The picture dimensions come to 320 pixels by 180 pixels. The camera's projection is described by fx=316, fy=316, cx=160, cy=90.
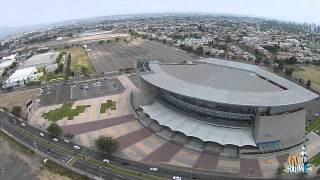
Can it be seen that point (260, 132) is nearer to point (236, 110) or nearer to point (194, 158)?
point (236, 110)

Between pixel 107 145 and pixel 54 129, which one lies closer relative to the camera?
pixel 107 145

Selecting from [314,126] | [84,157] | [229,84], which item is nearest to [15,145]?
[84,157]

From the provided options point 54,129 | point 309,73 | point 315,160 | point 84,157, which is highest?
point 309,73

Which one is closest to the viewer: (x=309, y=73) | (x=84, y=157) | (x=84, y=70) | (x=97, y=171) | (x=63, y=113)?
(x=97, y=171)

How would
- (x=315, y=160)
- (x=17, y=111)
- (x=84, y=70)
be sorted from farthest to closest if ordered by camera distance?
1. (x=84, y=70)
2. (x=17, y=111)
3. (x=315, y=160)

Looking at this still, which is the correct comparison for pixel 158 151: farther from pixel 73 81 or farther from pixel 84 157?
pixel 73 81

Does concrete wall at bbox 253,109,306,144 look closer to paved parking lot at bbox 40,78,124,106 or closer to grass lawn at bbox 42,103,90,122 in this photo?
grass lawn at bbox 42,103,90,122

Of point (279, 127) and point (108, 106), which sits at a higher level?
point (279, 127)

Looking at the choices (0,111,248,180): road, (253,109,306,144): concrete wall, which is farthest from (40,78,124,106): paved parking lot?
(253,109,306,144): concrete wall
